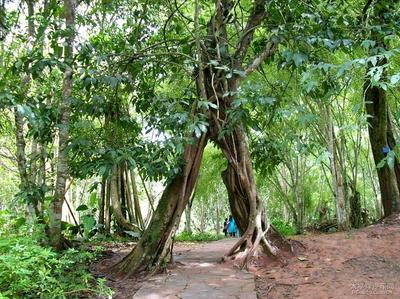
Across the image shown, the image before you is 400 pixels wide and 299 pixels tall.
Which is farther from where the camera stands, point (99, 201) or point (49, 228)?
point (99, 201)

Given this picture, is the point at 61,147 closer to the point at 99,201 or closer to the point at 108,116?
the point at 108,116

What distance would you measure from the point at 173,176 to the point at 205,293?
1828 mm

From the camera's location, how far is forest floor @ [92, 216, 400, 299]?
4.73 metres

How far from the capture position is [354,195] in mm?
11570

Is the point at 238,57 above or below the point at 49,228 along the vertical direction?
above

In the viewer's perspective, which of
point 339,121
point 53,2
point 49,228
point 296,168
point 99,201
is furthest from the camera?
point 296,168

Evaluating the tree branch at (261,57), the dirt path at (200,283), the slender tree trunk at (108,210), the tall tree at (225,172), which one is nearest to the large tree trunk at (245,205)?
the tall tree at (225,172)

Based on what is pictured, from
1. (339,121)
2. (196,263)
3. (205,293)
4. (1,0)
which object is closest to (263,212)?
(196,263)

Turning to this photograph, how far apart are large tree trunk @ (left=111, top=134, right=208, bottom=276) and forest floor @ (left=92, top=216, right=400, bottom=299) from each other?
258 millimetres

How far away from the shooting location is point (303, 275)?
17.6 ft

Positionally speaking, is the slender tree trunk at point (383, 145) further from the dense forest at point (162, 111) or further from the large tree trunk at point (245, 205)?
the large tree trunk at point (245, 205)

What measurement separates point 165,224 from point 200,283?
1135 mm

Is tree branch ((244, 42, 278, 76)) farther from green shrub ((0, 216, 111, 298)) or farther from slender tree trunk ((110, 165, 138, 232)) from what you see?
slender tree trunk ((110, 165, 138, 232))

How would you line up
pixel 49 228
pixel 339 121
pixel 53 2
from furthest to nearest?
pixel 339 121 → pixel 49 228 → pixel 53 2
